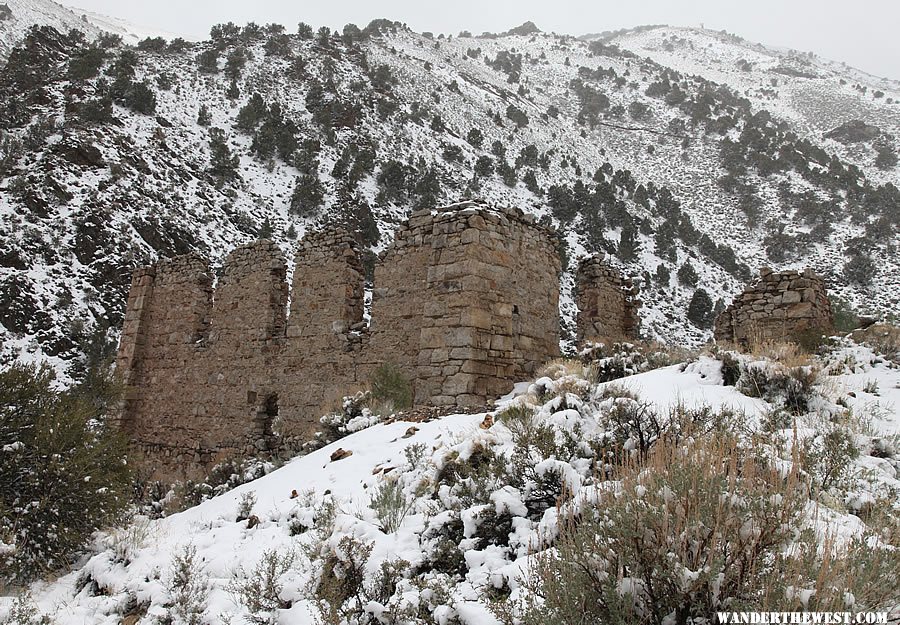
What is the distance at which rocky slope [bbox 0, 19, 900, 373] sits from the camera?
65.7ft

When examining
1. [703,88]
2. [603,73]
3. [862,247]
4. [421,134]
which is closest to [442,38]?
[603,73]

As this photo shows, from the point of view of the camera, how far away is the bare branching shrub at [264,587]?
342 cm

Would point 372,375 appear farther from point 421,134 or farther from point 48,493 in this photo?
point 421,134

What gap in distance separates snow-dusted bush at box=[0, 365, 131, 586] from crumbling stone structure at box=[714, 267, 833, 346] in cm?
870

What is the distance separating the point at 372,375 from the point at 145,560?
4958mm

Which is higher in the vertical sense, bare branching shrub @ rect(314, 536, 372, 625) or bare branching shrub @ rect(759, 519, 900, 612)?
bare branching shrub @ rect(759, 519, 900, 612)

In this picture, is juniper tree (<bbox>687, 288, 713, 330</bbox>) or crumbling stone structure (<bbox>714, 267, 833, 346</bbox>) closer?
crumbling stone structure (<bbox>714, 267, 833, 346</bbox>)

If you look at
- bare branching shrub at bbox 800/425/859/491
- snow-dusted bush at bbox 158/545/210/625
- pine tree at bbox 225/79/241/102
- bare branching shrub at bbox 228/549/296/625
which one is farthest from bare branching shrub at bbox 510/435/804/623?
pine tree at bbox 225/79/241/102

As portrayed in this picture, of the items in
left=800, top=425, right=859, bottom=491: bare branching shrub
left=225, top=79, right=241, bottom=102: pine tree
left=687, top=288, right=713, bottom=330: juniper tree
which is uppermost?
left=225, top=79, right=241, bottom=102: pine tree

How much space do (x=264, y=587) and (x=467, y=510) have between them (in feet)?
4.45

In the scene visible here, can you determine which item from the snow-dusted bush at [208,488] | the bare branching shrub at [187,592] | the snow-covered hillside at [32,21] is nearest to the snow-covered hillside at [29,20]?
the snow-covered hillside at [32,21]

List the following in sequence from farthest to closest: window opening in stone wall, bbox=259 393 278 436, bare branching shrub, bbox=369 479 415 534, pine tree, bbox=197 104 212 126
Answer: pine tree, bbox=197 104 212 126 → window opening in stone wall, bbox=259 393 278 436 → bare branching shrub, bbox=369 479 415 534

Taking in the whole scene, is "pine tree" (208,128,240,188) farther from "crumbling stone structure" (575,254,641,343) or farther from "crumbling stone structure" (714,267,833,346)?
"crumbling stone structure" (714,267,833,346)

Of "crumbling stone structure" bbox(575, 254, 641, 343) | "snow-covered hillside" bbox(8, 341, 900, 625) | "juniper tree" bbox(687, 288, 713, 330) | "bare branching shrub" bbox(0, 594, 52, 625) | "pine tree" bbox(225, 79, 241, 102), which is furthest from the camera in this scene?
"pine tree" bbox(225, 79, 241, 102)
